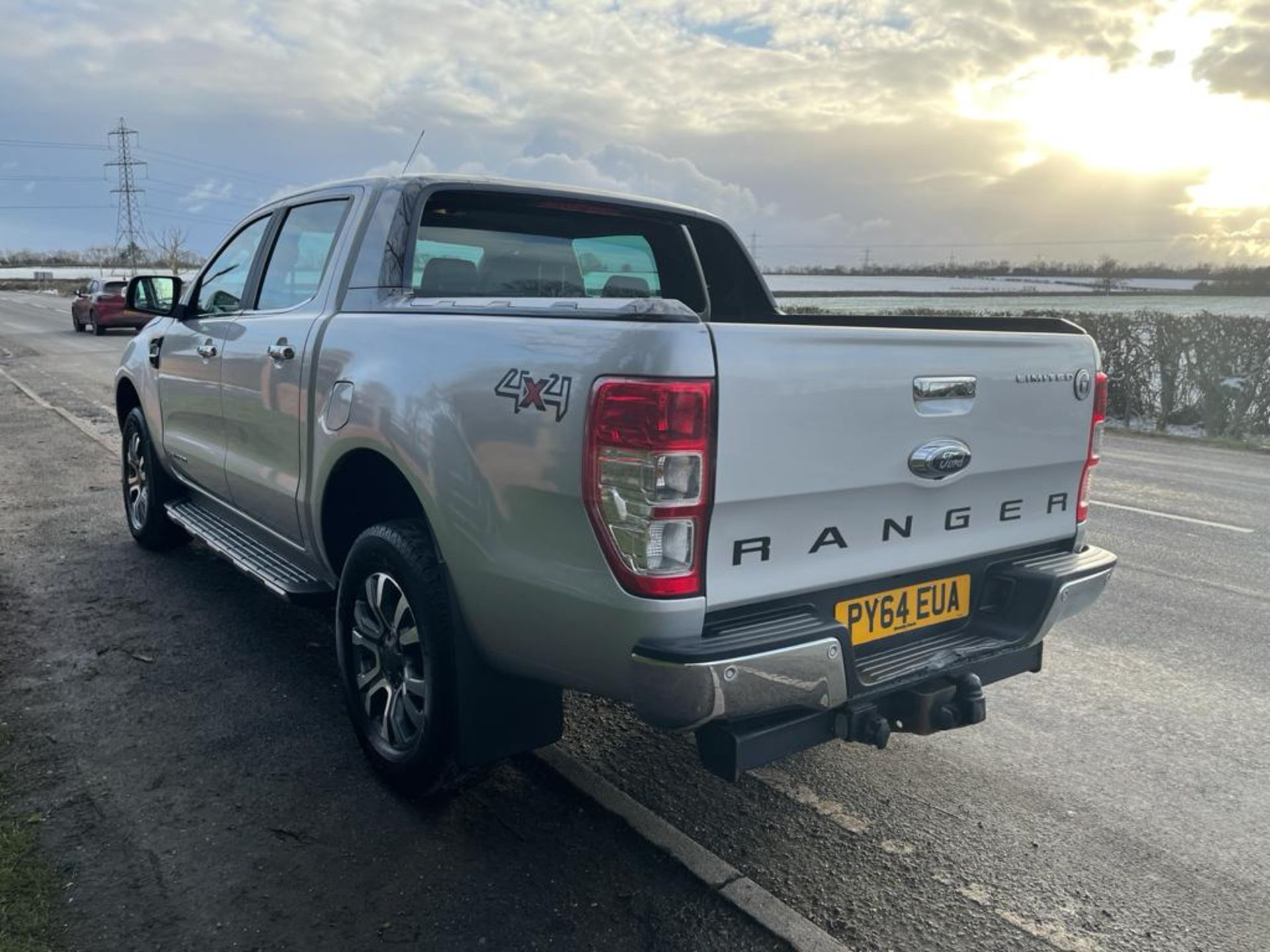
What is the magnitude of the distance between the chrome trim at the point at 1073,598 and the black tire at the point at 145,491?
4.63m

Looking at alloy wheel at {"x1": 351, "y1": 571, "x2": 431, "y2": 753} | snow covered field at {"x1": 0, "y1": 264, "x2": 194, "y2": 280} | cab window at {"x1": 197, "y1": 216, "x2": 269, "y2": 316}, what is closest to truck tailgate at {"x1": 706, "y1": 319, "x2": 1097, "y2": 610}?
alloy wheel at {"x1": 351, "y1": 571, "x2": 431, "y2": 753}

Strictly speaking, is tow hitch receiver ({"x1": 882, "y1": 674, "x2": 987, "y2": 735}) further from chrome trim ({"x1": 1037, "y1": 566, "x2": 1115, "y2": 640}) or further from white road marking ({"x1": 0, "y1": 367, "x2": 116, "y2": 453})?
white road marking ({"x1": 0, "y1": 367, "x2": 116, "y2": 453})

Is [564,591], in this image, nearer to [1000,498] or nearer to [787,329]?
[787,329]

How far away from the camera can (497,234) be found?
3.95 metres

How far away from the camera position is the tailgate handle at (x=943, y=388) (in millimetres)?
2719

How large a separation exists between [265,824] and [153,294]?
3.48 metres

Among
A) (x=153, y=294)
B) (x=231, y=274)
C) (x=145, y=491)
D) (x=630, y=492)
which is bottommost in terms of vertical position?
(x=145, y=491)

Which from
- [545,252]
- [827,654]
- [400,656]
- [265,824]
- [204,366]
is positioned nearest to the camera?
[827,654]

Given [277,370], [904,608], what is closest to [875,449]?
[904,608]

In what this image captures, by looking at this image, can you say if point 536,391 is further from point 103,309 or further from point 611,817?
point 103,309

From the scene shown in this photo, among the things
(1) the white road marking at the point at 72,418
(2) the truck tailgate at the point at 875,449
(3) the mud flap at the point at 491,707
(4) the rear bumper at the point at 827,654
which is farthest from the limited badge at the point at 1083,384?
(1) the white road marking at the point at 72,418

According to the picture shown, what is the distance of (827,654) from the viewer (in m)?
2.46

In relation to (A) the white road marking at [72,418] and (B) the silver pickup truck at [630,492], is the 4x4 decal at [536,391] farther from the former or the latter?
(A) the white road marking at [72,418]

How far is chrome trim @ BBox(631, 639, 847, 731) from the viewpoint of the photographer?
2.31 m
